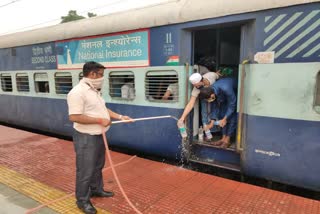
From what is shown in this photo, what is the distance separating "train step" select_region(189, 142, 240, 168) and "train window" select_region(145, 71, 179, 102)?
89 centimetres

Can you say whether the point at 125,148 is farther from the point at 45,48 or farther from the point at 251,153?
the point at 45,48

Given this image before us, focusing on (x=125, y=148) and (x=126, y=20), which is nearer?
(x=126, y=20)

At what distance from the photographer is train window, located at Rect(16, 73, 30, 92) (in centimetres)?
738

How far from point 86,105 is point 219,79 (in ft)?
7.71

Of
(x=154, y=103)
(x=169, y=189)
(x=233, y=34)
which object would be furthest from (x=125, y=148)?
(x=233, y=34)

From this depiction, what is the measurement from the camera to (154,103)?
4672mm

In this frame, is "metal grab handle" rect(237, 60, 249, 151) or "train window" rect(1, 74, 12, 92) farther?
"train window" rect(1, 74, 12, 92)

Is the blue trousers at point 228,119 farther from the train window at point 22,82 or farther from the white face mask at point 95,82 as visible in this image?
the train window at point 22,82

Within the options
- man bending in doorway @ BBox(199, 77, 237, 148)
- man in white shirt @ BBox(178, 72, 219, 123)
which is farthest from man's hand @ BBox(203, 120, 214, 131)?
man in white shirt @ BBox(178, 72, 219, 123)

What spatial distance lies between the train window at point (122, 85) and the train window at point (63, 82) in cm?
131

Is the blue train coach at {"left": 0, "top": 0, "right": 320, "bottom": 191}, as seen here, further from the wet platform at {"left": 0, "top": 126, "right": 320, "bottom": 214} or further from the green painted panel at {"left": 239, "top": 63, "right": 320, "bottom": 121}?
the wet platform at {"left": 0, "top": 126, "right": 320, "bottom": 214}

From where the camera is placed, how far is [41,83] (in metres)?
7.11

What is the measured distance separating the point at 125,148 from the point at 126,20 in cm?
243

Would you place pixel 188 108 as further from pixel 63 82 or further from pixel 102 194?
pixel 63 82
